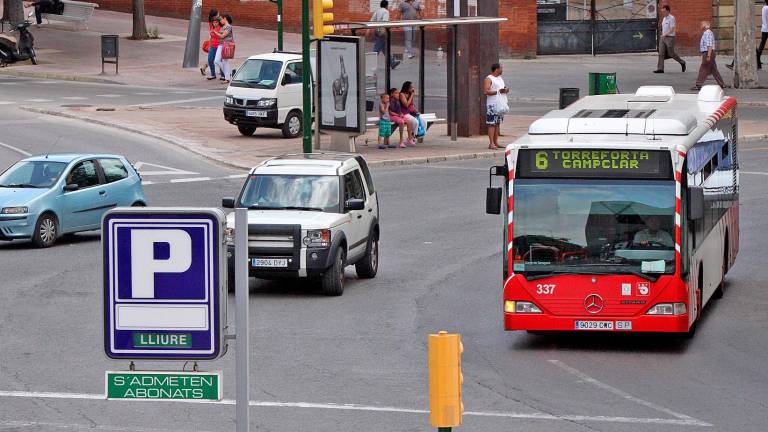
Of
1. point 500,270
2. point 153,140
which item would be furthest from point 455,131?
point 500,270

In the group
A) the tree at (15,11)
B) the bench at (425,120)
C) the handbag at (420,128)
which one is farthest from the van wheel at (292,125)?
the tree at (15,11)

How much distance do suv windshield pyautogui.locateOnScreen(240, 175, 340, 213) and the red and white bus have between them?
430 cm

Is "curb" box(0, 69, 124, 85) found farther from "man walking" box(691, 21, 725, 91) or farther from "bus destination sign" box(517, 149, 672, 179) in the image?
"bus destination sign" box(517, 149, 672, 179)

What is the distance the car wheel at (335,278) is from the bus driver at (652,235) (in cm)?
492

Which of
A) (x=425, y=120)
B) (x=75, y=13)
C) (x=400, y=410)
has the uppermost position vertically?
(x=75, y=13)

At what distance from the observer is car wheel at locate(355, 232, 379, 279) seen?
21609 mm

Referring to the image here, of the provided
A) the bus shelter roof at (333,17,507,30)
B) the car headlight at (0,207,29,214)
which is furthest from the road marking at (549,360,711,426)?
the bus shelter roof at (333,17,507,30)

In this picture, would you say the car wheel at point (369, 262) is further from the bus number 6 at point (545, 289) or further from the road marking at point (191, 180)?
the road marking at point (191, 180)

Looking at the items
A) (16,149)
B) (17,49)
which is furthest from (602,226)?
(17,49)

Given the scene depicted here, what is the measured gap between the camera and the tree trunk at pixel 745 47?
150ft

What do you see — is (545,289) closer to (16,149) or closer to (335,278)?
(335,278)

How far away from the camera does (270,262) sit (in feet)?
65.3

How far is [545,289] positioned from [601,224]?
941mm

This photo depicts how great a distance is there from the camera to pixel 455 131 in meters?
38.6
